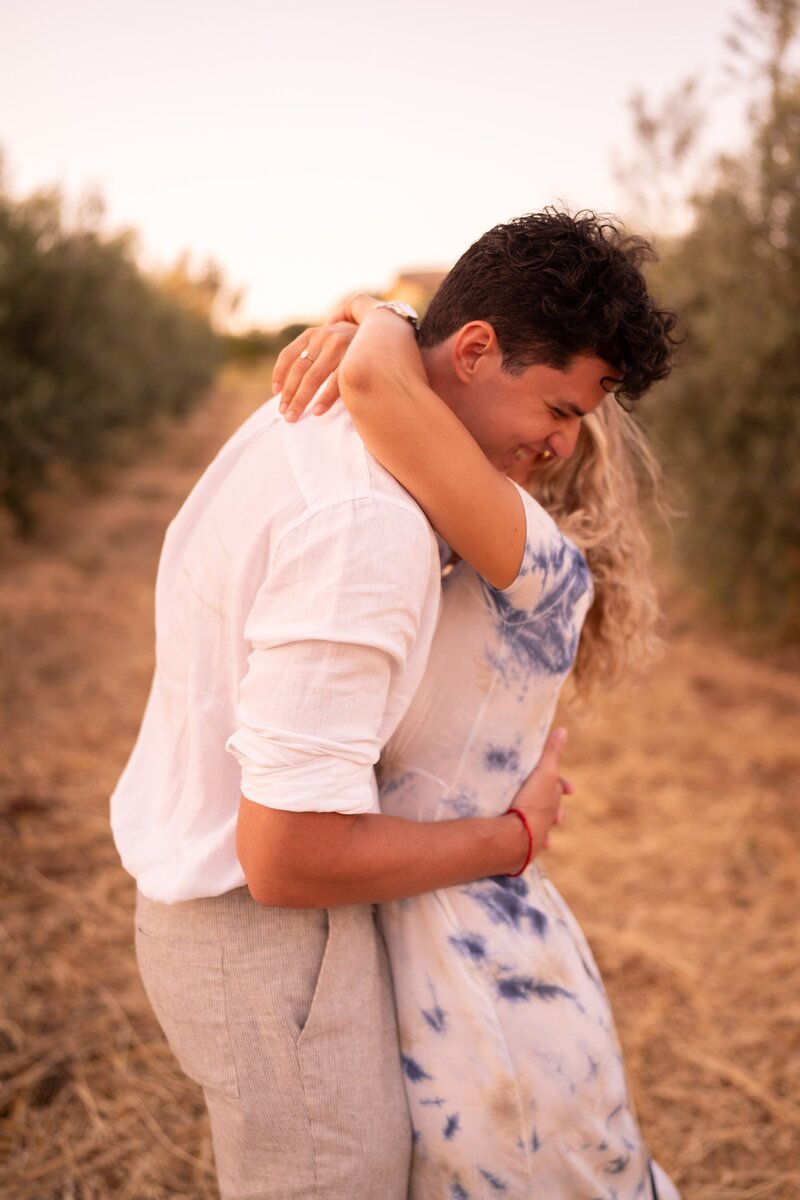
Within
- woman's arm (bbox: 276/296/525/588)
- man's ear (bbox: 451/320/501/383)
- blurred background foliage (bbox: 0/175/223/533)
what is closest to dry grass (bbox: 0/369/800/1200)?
woman's arm (bbox: 276/296/525/588)

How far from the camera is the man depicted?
1190 mm

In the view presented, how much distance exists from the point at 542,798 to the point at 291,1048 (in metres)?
0.57

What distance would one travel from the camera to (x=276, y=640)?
1174 millimetres

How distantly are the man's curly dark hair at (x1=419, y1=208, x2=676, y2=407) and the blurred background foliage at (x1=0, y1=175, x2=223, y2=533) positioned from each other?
8.84 m

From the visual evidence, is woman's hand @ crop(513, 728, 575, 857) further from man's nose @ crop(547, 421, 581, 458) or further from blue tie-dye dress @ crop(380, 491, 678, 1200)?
man's nose @ crop(547, 421, 581, 458)

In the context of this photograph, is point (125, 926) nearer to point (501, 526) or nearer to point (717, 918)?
→ point (717, 918)

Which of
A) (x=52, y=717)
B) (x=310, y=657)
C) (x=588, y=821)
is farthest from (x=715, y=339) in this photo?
(x=310, y=657)

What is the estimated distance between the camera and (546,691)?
154 cm

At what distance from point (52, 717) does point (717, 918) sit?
13.1 ft

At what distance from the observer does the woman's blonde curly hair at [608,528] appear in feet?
6.13

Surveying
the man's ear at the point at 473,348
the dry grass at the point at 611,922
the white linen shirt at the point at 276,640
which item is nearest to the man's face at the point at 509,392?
the man's ear at the point at 473,348

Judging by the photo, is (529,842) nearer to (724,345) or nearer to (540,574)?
(540,574)

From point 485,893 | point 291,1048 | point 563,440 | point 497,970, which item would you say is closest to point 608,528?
point 563,440

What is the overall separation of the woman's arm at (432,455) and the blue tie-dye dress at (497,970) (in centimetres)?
5
